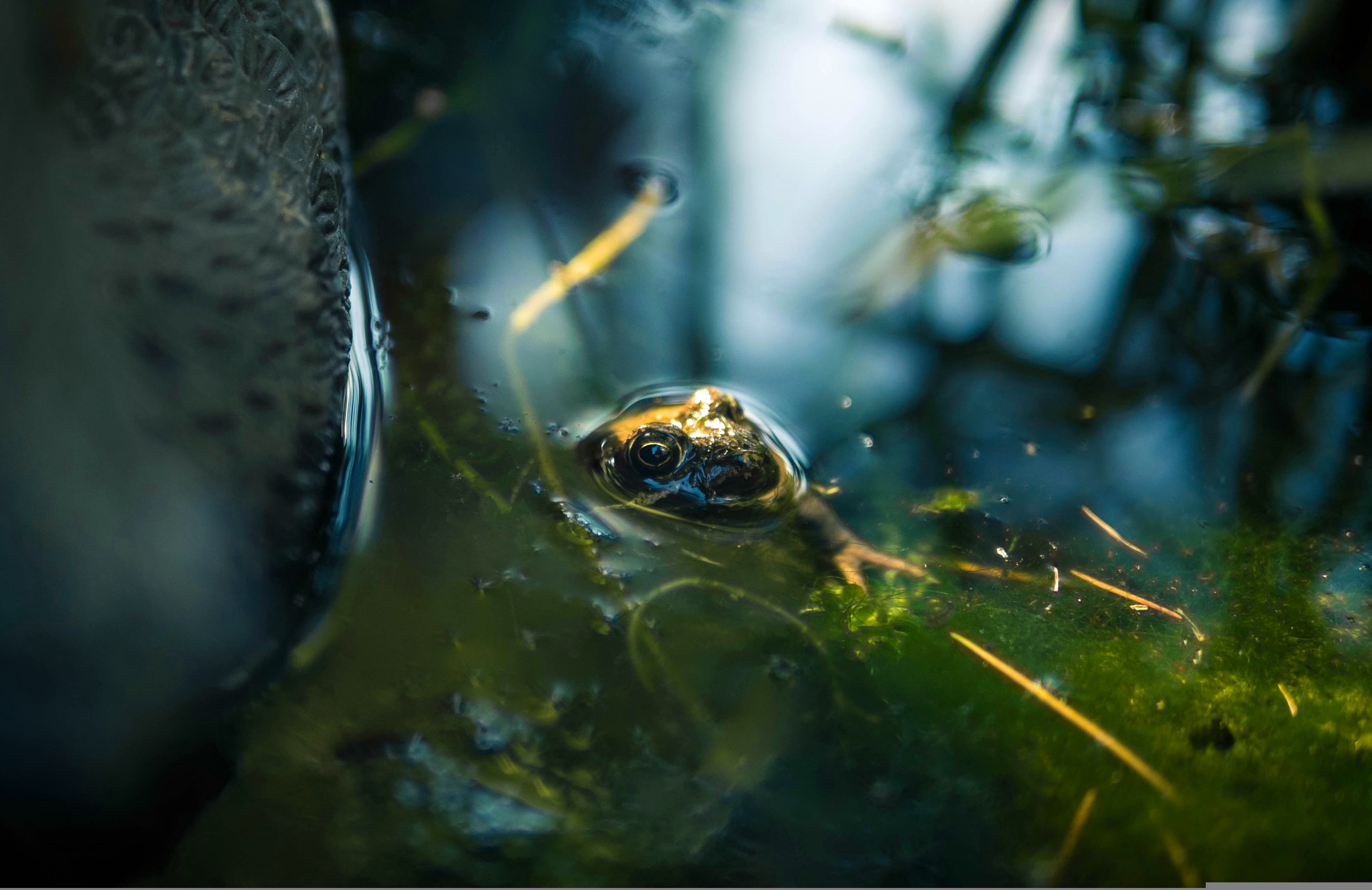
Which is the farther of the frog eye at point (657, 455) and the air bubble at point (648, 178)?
the air bubble at point (648, 178)

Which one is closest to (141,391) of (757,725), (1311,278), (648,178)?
(757,725)

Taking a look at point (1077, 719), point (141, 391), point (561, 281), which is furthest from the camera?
point (561, 281)

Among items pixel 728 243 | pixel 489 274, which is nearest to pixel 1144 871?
pixel 728 243

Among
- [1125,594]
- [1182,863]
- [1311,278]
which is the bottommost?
[1182,863]

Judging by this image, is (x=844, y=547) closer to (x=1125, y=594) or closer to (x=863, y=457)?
(x=863, y=457)

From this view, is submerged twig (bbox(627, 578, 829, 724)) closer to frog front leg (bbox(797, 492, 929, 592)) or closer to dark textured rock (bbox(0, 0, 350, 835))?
frog front leg (bbox(797, 492, 929, 592))

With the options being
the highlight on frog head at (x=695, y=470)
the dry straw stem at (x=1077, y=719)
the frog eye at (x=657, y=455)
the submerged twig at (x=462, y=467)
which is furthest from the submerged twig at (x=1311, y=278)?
the submerged twig at (x=462, y=467)

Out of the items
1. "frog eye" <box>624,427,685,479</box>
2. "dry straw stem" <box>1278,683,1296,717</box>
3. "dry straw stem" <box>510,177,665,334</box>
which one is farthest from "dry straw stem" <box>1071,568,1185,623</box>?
"dry straw stem" <box>510,177,665,334</box>

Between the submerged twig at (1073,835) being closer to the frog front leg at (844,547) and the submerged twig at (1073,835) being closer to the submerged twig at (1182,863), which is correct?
the submerged twig at (1182,863)
